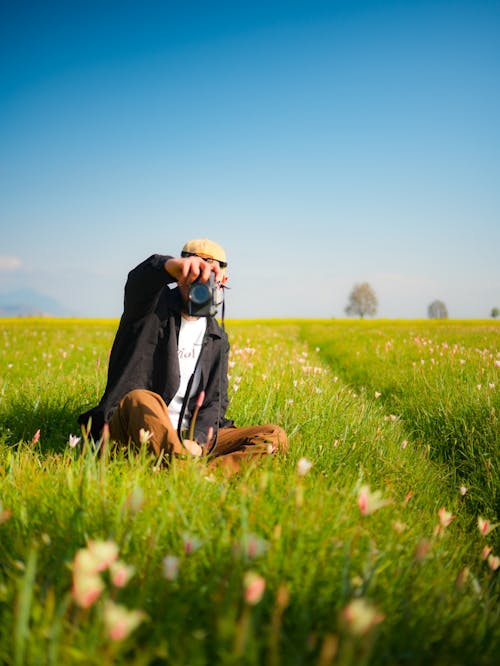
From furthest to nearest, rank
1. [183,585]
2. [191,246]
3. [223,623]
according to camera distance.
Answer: [191,246], [183,585], [223,623]

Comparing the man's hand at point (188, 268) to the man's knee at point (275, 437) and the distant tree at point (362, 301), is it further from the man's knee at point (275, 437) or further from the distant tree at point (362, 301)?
the distant tree at point (362, 301)

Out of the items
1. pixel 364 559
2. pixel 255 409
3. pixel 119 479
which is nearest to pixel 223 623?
pixel 364 559

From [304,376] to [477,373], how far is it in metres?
2.16

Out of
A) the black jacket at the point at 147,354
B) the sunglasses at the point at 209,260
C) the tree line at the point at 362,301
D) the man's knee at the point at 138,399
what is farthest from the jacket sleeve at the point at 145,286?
the tree line at the point at 362,301

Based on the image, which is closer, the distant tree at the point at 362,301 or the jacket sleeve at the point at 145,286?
the jacket sleeve at the point at 145,286

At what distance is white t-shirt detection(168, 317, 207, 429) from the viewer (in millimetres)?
3531

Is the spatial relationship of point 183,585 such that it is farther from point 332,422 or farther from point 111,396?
point 332,422

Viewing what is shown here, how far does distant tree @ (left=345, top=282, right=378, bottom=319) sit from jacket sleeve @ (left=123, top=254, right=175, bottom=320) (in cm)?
11359

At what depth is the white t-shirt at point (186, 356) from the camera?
11.6 feet

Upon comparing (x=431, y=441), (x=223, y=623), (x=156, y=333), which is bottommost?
(x=431, y=441)

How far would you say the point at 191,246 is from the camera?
142 inches

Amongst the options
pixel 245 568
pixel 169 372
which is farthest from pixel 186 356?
pixel 245 568

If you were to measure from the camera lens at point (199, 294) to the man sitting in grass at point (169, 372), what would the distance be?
0.07m

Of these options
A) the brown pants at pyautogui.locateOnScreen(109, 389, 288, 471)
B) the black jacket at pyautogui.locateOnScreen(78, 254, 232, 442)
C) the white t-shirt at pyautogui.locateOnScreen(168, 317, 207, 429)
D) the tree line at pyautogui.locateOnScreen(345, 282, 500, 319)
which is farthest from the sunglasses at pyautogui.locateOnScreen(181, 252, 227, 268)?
the tree line at pyautogui.locateOnScreen(345, 282, 500, 319)
